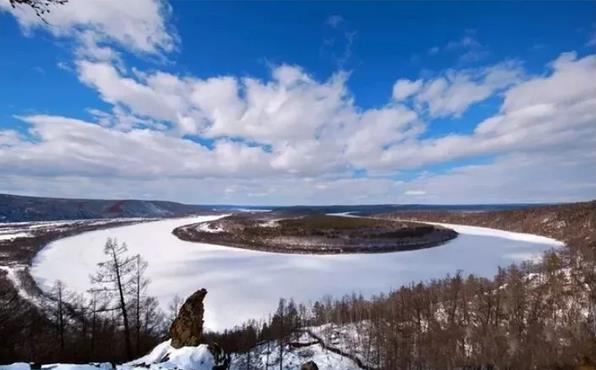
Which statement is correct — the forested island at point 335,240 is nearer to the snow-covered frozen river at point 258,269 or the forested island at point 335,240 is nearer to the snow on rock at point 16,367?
the snow-covered frozen river at point 258,269

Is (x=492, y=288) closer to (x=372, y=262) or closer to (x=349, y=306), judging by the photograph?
(x=349, y=306)

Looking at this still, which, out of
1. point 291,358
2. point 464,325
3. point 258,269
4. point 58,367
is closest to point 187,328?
→ point 58,367

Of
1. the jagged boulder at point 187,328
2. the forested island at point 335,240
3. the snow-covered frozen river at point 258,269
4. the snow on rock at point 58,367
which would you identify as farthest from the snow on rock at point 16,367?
the forested island at point 335,240

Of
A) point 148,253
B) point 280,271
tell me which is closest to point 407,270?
point 280,271

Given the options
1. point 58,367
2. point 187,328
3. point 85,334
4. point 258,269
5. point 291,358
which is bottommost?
point 291,358

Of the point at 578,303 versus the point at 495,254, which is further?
the point at 495,254

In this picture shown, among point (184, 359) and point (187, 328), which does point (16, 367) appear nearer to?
point (184, 359)
